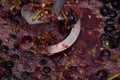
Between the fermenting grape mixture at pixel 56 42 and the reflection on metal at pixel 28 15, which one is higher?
the reflection on metal at pixel 28 15

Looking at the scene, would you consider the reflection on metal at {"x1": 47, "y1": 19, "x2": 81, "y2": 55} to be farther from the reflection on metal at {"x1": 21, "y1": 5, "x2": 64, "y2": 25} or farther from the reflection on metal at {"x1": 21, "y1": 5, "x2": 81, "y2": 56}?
the reflection on metal at {"x1": 21, "y1": 5, "x2": 64, "y2": 25}

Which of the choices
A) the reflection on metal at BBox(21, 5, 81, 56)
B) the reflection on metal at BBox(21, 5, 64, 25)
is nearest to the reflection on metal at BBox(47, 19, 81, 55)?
the reflection on metal at BBox(21, 5, 81, 56)

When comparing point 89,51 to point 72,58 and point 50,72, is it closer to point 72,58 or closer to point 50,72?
point 72,58

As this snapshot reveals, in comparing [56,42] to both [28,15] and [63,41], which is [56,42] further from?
[28,15]

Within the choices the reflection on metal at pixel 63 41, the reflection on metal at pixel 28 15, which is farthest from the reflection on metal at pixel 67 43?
the reflection on metal at pixel 28 15

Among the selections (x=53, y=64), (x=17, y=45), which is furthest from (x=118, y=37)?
(x=17, y=45)

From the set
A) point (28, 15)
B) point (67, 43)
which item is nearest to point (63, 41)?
point (67, 43)

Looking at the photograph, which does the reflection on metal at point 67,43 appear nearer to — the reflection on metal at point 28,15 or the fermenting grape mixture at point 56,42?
the fermenting grape mixture at point 56,42
